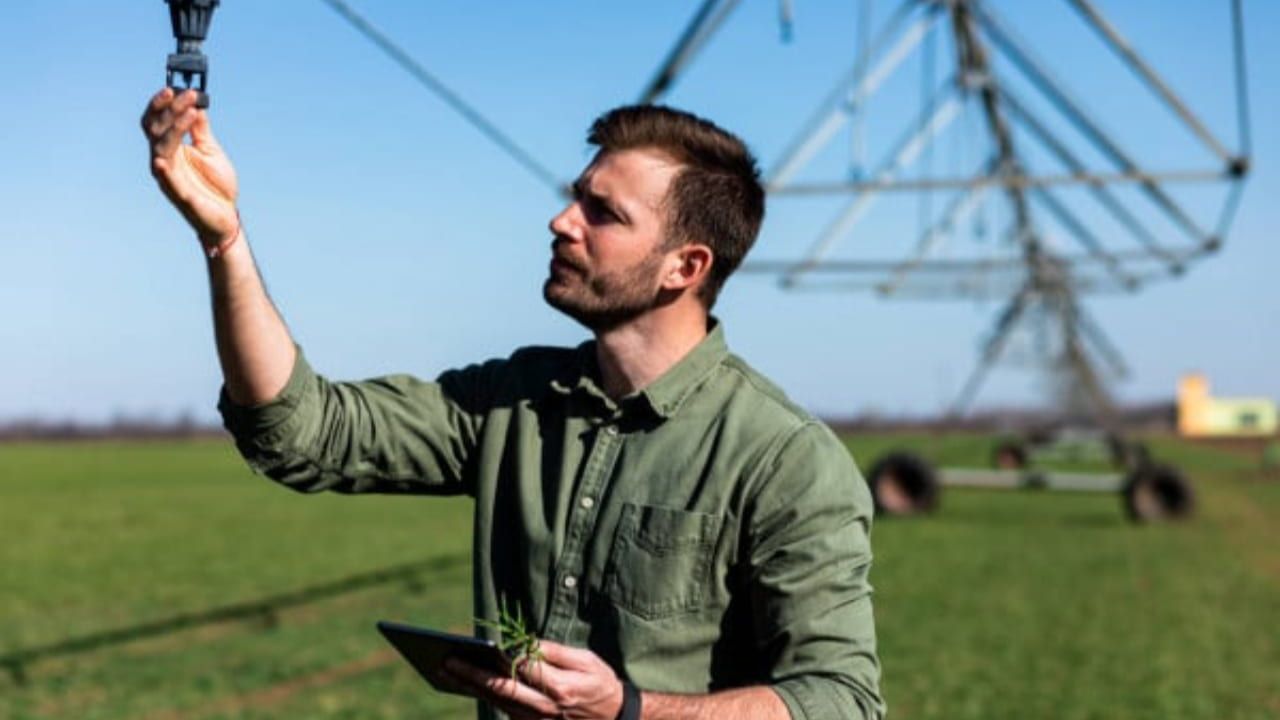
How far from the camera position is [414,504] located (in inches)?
1228

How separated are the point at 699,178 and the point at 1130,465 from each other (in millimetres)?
26487

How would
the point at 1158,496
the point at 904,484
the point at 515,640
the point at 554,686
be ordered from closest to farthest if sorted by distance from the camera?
the point at 554,686, the point at 515,640, the point at 1158,496, the point at 904,484

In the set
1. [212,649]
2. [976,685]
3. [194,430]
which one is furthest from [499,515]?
[194,430]

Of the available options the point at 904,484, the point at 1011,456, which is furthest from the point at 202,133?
the point at 1011,456

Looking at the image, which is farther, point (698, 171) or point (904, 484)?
point (904, 484)

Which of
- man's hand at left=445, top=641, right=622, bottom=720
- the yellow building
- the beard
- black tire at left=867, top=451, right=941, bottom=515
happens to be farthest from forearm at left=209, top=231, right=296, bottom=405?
the yellow building

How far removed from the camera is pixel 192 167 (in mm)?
2430

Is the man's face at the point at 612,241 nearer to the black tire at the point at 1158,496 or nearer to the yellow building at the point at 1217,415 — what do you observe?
the black tire at the point at 1158,496

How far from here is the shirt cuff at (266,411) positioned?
2586 millimetres

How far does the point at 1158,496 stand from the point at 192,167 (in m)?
23.3

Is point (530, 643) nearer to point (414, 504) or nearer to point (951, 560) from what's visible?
point (951, 560)

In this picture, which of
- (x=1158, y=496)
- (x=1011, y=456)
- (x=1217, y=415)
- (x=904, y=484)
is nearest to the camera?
(x=1158, y=496)

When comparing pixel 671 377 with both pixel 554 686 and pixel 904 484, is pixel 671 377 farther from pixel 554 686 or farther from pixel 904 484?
pixel 904 484

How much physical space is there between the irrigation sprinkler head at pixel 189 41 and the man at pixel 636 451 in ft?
0.23
